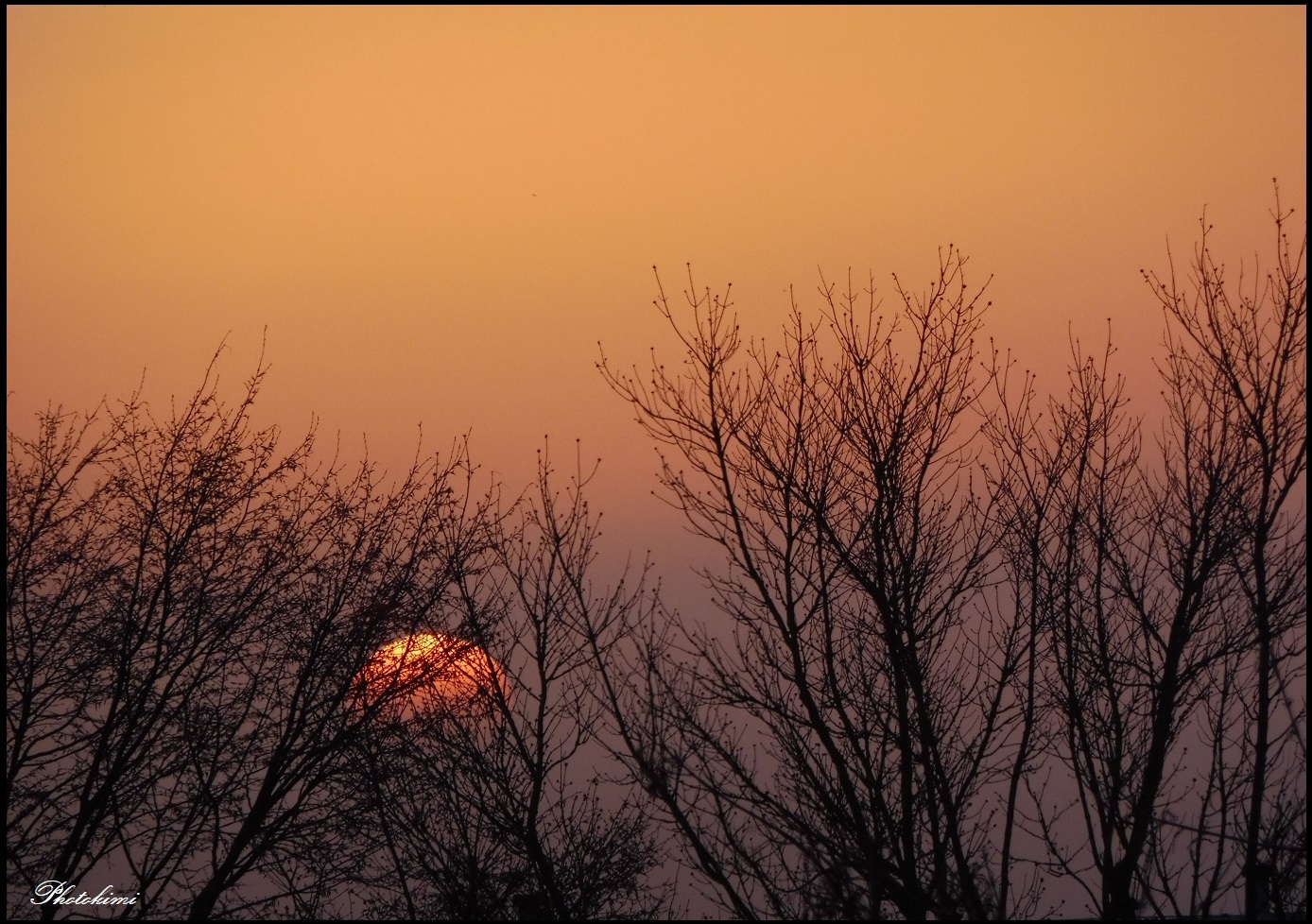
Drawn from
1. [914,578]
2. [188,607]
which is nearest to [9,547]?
[188,607]

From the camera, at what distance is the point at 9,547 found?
938cm

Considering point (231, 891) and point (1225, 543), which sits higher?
point (1225, 543)

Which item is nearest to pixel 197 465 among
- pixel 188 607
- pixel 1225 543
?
pixel 188 607

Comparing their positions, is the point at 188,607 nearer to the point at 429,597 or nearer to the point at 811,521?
the point at 429,597

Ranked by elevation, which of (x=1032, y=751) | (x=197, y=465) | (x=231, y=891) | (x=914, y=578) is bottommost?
(x=231, y=891)

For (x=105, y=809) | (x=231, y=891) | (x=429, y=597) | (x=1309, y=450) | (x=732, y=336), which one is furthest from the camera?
(x=429, y=597)

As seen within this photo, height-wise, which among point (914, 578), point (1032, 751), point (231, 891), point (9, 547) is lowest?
point (231, 891)

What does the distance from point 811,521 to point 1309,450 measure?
10.3 ft

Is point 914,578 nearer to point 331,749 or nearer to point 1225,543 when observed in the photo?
point 1225,543

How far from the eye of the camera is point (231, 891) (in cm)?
981

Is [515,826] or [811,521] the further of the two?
[515,826]

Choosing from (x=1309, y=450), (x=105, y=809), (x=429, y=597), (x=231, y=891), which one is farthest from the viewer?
(x=429, y=597)

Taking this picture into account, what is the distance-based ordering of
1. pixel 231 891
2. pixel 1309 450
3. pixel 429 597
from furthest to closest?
pixel 429 597, pixel 231 891, pixel 1309 450

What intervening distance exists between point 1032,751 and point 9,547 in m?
7.84
